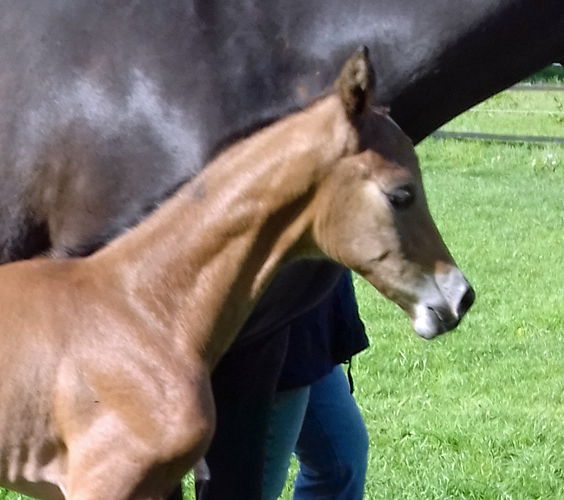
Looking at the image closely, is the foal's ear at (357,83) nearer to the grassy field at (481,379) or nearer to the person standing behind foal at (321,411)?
the person standing behind foal at (321,411)

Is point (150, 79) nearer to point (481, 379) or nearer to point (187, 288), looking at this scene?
point (187, 288)

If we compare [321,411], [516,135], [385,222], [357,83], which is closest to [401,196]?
[385,222]

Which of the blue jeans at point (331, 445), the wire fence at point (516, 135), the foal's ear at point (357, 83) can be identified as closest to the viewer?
the foal's ear at point (357, 83)

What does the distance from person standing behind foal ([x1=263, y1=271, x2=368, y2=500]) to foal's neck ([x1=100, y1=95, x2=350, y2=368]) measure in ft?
1.33

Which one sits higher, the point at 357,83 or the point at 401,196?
the point at 357,83

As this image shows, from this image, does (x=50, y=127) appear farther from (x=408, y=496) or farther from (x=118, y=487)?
(x=408, y=496)

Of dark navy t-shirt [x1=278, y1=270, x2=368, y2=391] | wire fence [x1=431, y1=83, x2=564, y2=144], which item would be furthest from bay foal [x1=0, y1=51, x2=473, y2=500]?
wire fence [x1=431, y1=83, x2=564, y2=144]

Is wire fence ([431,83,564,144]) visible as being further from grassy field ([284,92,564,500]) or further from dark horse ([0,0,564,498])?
dark horse ([0,0,564,498])

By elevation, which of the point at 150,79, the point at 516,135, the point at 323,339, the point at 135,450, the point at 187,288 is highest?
the point at 150,79

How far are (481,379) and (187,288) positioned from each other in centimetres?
210

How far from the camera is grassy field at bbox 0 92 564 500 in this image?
2570 millimetres

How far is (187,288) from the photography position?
4.28 feet

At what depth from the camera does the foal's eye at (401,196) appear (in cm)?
126

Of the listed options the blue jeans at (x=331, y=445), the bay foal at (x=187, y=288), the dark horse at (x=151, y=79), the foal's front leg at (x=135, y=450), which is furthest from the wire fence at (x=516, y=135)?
the foal's front leg at (x=135, y=450)
